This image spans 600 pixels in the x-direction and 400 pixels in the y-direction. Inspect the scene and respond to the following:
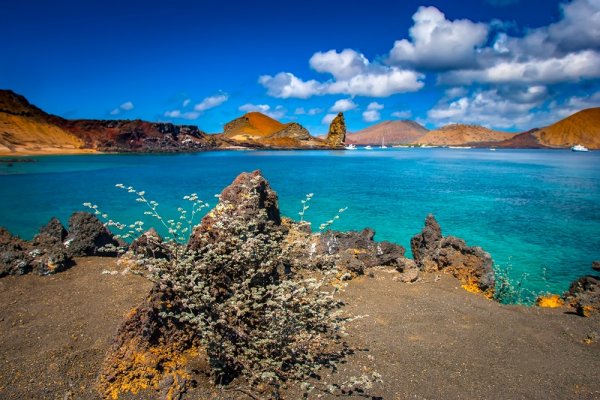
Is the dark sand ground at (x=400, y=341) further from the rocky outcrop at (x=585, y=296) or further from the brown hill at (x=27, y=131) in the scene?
the brown hill at (x=27, y=131)

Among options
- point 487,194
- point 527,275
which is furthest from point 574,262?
point 487,194

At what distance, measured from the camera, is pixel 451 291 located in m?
9.62

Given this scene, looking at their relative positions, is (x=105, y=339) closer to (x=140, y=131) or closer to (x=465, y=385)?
(x=465, y=385)

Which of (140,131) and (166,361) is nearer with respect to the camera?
(166,361)

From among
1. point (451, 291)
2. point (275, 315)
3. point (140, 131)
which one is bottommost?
point (451, 291)

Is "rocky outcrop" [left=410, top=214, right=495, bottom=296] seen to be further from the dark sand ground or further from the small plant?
the small plant

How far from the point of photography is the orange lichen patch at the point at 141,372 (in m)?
4.89

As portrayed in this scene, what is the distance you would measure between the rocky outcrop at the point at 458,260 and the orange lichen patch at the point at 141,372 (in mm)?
8067

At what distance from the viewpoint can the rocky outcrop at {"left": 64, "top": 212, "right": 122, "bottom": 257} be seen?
1095 cm

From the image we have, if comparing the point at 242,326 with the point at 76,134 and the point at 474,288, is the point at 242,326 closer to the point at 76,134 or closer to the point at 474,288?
the point at 474,288

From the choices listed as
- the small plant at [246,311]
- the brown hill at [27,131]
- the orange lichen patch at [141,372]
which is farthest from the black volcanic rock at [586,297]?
the brown hill at [27,131]

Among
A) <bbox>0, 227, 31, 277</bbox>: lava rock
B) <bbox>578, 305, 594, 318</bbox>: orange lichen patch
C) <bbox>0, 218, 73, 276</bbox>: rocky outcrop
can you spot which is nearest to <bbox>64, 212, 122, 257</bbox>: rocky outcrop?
<bbox>0, 218, 73, 276</bbox>: rocky outcrop

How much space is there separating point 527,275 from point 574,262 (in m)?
4.59

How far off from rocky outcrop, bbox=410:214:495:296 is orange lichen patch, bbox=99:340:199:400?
8.07 metres
